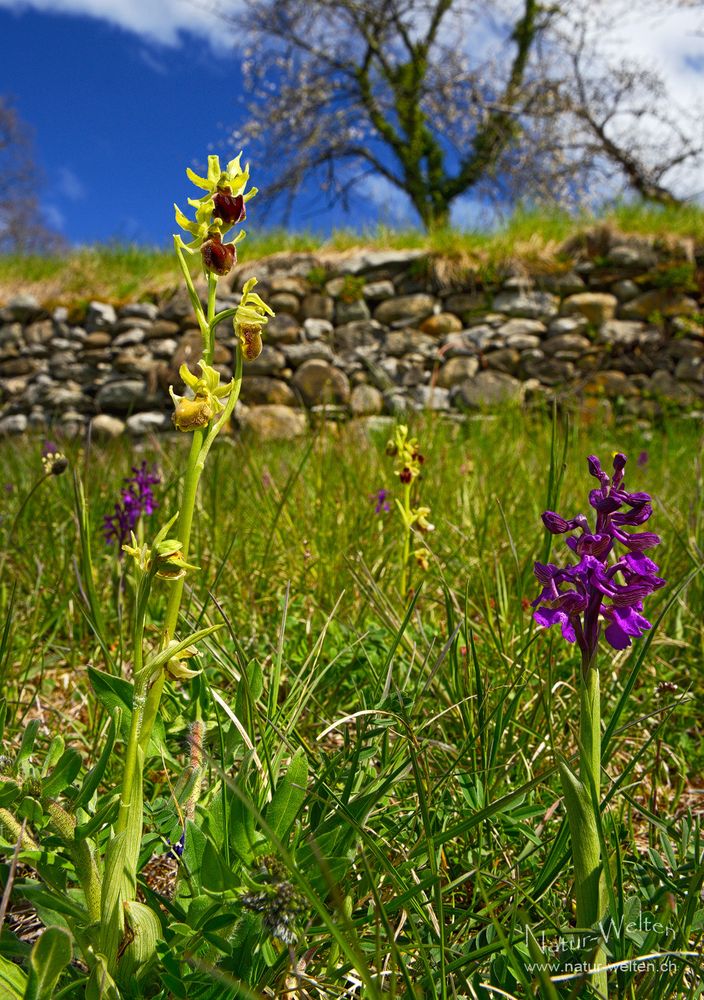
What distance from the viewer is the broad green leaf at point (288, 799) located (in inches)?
30.1

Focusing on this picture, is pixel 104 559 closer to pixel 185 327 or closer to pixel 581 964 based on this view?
pixel 581 964

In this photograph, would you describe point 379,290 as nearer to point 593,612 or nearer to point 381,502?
point 381,502

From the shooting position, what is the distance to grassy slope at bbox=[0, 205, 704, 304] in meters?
7.29

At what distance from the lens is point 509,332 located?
23.1ft

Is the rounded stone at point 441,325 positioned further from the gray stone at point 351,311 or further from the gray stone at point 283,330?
the gray stone at point 283,330

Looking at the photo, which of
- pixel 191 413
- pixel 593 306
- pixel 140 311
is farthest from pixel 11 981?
pixel 140 311

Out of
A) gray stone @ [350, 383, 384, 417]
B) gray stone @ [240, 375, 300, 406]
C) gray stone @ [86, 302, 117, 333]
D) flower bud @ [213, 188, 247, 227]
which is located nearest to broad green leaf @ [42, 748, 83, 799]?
flower bud @ [213, 188, 247, 227]

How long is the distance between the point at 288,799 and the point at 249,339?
53 centimetres

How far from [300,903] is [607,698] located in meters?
0.97

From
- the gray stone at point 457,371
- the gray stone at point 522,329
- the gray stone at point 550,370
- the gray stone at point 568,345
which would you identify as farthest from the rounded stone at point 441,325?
the gray stone at point 568,345

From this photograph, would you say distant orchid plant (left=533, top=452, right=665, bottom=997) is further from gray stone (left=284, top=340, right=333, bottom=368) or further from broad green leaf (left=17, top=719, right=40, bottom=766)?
gray stone (left=284, top=340, right=333, bottom=368)

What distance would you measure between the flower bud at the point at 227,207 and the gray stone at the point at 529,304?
6.81 metres

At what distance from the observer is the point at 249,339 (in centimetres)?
80

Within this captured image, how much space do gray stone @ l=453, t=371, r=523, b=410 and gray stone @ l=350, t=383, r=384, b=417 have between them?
2.87 ft
